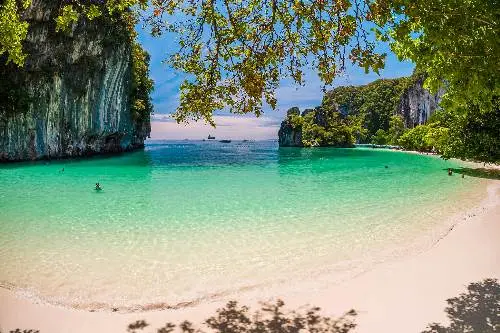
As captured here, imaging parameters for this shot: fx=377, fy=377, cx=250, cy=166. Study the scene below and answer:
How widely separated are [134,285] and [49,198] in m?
17.1

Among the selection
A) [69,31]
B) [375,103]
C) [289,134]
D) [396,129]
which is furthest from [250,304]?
[375,103]

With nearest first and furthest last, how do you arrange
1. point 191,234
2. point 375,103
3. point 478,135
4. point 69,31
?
1. point 191,234
2. point 478,135
3. point 69,31
4. point 375,103

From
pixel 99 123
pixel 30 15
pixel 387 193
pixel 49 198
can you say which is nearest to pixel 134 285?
pixel 49 198

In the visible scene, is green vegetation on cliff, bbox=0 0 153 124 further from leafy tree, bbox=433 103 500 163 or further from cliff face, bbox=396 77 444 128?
cliff face, bbox=396 77 444 128

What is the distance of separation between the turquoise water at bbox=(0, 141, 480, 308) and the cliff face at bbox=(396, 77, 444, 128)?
328 feet

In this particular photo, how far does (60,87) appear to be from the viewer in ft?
164

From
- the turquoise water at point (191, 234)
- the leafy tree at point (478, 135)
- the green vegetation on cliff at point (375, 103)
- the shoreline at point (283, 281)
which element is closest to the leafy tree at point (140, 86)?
the turquoise water at point (191, 234)

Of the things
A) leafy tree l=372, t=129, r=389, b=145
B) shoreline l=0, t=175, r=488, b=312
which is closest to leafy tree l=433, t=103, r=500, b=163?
shoreline l=0, t=175, r=488, b=312

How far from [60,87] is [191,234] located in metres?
42.8

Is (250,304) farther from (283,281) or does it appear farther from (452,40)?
(452,40)

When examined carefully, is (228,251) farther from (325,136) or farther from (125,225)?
(325,136)

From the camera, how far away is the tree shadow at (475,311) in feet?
25.2

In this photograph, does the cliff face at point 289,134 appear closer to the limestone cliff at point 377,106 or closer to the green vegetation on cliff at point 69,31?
the limestone cliff at point 377,106

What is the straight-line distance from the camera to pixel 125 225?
58.6 feet
